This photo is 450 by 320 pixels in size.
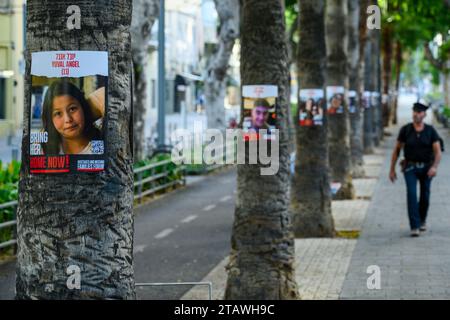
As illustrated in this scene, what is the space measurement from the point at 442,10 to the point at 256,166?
25993 mm

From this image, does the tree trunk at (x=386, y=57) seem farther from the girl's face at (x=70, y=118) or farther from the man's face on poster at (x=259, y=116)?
the girl's face at (x=70, y=118)

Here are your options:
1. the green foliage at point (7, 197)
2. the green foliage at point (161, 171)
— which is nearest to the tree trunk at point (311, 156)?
the green foliage at point (7, 197)

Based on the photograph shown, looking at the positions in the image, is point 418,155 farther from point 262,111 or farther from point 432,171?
point 262,111

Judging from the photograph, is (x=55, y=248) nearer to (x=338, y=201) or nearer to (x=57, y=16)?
(x=57, y=16)

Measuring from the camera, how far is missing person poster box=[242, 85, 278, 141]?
10.4m

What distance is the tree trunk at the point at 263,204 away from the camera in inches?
394

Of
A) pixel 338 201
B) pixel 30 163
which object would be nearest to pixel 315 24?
pixel 338 201

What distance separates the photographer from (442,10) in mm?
34844

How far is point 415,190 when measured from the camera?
14195mm

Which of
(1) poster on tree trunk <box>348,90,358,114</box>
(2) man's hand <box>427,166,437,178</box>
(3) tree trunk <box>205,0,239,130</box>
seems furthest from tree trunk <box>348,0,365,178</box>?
(2) man's hand <box>427,166,437,178</box>

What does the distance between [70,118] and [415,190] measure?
10.0 meters

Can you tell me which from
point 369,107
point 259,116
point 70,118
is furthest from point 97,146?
point 369,107

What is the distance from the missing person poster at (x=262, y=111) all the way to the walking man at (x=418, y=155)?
162 inches
